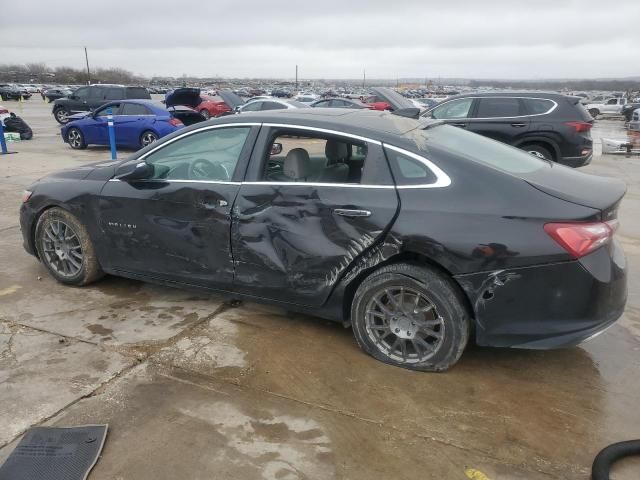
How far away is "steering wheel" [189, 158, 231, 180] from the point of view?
3.77 meters

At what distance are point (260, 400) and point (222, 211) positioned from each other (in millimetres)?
1350

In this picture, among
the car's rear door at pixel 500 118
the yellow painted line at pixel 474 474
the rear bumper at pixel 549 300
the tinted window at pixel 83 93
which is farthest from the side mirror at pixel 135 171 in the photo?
the tinted window at pixel 83 93

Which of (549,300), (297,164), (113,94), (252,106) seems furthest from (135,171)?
(113,94)

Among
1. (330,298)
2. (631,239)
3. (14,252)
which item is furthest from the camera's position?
(631,239)

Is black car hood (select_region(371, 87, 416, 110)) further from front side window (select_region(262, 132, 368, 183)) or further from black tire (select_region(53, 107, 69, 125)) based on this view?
black tire (select_region(53, 107, 69, 125))

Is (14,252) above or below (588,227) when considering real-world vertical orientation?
below

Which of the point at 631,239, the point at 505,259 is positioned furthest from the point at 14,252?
the point at 631,239

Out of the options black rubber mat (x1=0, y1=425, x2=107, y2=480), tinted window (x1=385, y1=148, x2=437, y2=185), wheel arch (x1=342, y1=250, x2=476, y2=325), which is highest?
tinted window (x1=385, y1=148, x2=437, y2=185)

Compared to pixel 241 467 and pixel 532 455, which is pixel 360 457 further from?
pixel 532 455

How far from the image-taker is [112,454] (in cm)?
254

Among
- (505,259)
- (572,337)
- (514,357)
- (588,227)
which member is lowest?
(514,357)

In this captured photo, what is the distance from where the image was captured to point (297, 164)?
3.59 metres

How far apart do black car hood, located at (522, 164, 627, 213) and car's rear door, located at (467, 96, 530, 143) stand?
685 centimetres

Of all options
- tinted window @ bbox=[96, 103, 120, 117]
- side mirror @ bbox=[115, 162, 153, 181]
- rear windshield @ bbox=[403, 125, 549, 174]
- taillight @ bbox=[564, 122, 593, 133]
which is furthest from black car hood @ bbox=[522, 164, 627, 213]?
tinted window @ bbox=[96, 103, 120, 117]
